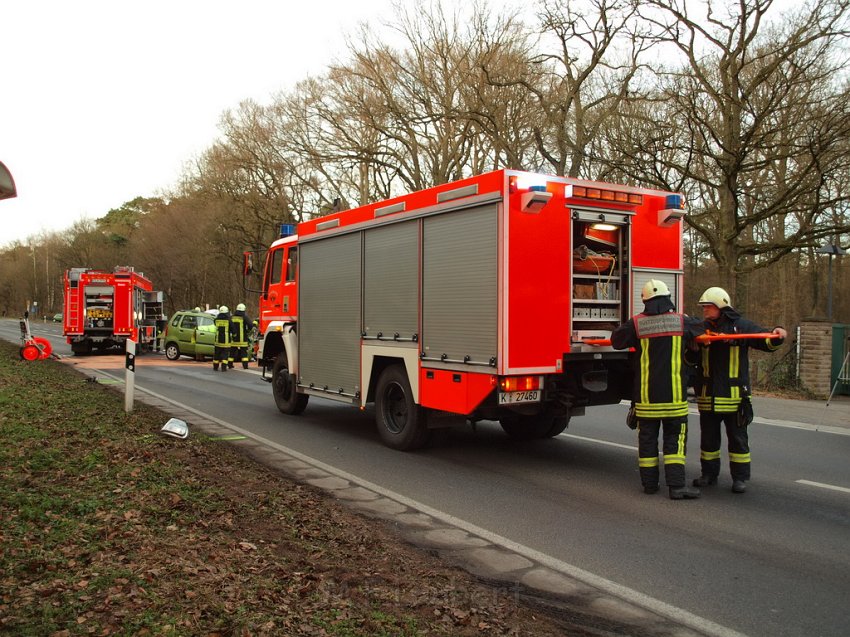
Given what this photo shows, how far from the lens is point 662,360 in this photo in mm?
6258

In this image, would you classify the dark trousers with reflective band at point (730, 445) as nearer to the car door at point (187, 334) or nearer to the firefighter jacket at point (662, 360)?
the firefighter jacket at point (662, 360)

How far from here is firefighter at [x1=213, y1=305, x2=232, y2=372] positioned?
19375mm

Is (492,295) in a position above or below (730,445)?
above

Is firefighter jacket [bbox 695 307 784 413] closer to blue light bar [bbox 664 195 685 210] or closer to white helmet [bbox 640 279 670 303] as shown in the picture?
white helmet [bbox 640 279 670 303]

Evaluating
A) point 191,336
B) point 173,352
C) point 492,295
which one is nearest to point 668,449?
point 492,295

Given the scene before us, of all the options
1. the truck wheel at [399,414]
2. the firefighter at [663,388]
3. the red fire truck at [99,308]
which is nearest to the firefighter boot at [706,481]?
the firefighter at [663,388]

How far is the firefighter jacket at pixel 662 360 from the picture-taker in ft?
20.4

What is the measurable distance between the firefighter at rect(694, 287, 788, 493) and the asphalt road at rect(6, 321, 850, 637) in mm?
293

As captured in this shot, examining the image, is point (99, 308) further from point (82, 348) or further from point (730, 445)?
point (730, 445)

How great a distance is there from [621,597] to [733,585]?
0.73 metres

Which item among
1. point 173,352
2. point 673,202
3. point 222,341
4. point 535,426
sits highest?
point 673,202

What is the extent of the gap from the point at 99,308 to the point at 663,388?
78.5ft

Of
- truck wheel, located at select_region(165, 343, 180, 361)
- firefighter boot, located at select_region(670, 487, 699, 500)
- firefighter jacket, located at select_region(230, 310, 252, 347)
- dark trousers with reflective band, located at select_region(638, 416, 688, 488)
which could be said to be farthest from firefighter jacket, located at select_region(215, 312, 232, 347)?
firefighter boot, located at select_region(670, 487, 699, 500)

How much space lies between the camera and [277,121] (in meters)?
31.7
